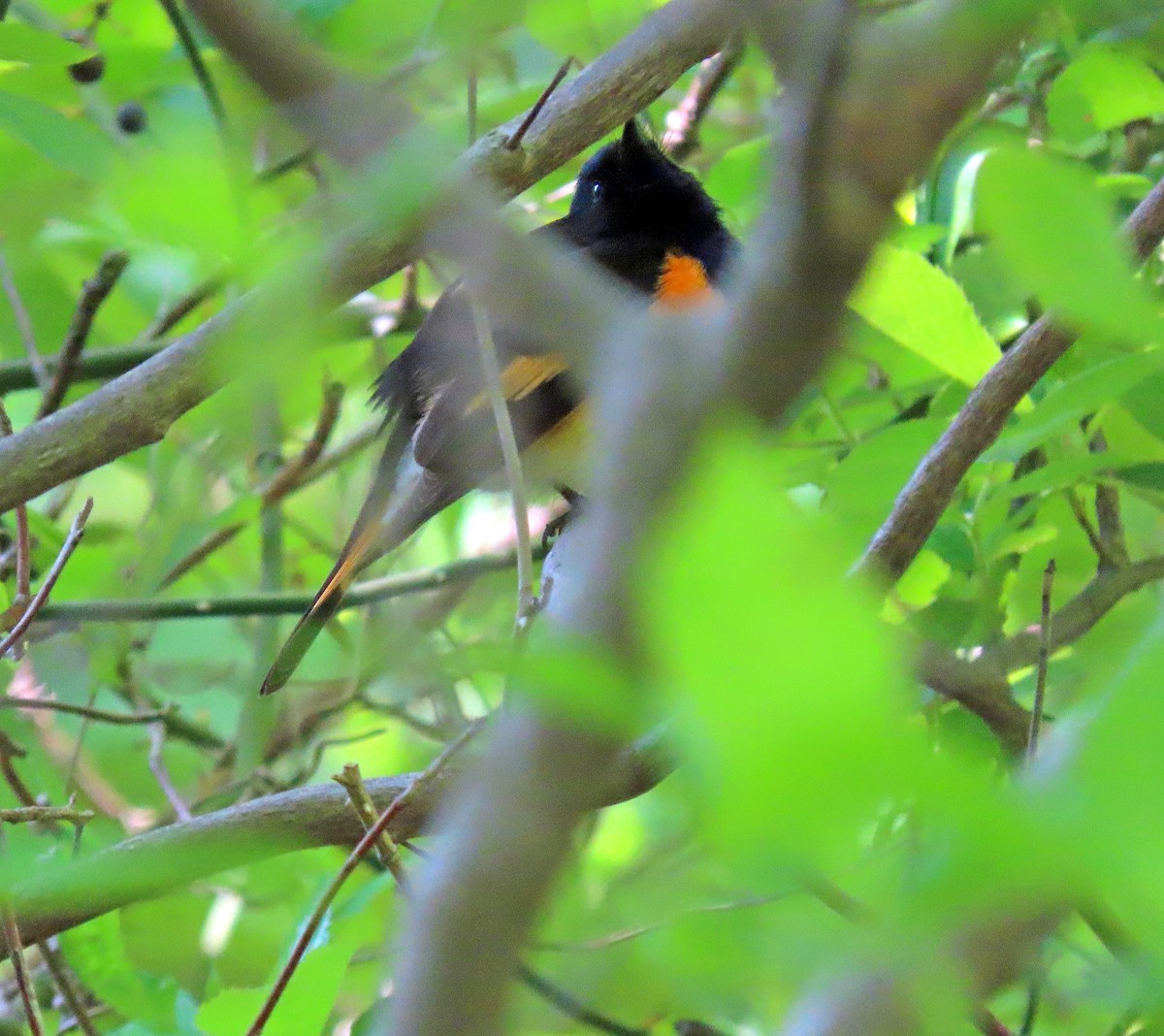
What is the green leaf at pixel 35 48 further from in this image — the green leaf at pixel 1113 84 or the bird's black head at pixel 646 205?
the bird's black head at pixel 646 205

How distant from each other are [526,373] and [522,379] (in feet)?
0.04

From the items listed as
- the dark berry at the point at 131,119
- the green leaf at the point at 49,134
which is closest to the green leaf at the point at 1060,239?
the green leaf at the point at 49,134

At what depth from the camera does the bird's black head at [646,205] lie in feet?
9.04

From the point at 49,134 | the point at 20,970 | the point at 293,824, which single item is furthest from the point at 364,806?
the point at 49,134

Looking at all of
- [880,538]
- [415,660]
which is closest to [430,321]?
[415,660]

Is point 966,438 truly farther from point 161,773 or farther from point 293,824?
point 161,773

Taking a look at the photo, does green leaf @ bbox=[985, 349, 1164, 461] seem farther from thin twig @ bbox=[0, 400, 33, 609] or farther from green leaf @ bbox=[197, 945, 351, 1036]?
thin twig @ bbox=[0, 400, 33, 609]

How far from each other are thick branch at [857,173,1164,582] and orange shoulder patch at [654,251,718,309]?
1.04 meters

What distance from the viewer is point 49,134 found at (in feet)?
3.72

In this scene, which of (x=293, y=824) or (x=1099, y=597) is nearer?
(x=293, y=824)

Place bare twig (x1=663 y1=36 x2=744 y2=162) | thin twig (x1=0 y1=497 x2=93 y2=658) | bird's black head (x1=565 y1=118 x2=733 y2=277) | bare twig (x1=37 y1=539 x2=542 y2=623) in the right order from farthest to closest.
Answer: bird's black head (x1=565 y1=118 x2=733 y2=277), bare twig (x1=663 y1=36 x2=744 y2=162), bare twig (x1=37 y1=539 x2=542 y2=623), thin twig (x1=0 y1=497 x2=93 y2=658)

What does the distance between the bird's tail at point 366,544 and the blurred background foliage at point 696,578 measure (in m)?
0.15

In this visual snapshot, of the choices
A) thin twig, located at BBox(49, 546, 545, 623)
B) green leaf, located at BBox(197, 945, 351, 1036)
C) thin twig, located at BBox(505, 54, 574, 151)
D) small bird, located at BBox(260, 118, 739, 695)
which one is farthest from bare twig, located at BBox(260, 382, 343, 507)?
green leaf, located at BBox(197, 945, 351, 1036)

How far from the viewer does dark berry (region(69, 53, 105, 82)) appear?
1928 mm
